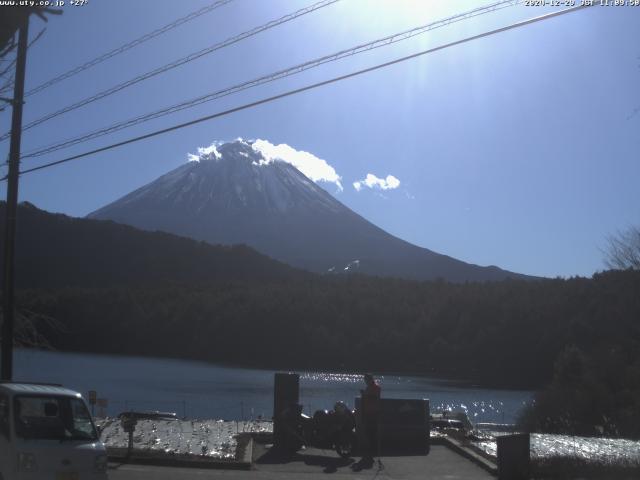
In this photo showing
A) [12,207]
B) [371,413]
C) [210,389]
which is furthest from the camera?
[210,389]

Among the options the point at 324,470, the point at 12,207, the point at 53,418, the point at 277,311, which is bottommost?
the point at 324,470

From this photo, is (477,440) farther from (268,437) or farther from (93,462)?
(93,462)

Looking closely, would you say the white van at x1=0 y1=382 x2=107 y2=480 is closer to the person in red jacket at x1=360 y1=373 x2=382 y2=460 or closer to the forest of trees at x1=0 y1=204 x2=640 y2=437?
the person in red jacket at x1=360 y1=373 x2=382 y2=460

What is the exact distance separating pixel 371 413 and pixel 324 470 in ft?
4.40

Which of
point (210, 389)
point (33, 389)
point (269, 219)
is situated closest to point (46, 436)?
point (33, 389)

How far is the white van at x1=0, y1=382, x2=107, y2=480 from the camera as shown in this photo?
29.7 feet

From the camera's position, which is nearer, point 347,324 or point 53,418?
point 53,418

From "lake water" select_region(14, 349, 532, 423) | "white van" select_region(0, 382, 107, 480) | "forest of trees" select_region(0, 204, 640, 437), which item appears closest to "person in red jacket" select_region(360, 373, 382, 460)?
"white van" select_region(0, 382, 107, 480)

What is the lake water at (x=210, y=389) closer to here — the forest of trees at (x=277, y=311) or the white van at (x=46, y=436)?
the forest of trees at (x=277, y=311)

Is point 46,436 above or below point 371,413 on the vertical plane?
above

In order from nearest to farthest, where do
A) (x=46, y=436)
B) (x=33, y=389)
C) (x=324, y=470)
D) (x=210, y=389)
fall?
(x=46, y=436)
(x=33, y=389)
(x=324, y=470)
(x=210, y=389)

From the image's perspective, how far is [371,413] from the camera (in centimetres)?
1407

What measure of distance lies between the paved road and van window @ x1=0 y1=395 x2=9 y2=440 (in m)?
2.64

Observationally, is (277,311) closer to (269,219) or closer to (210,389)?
(210,389)
